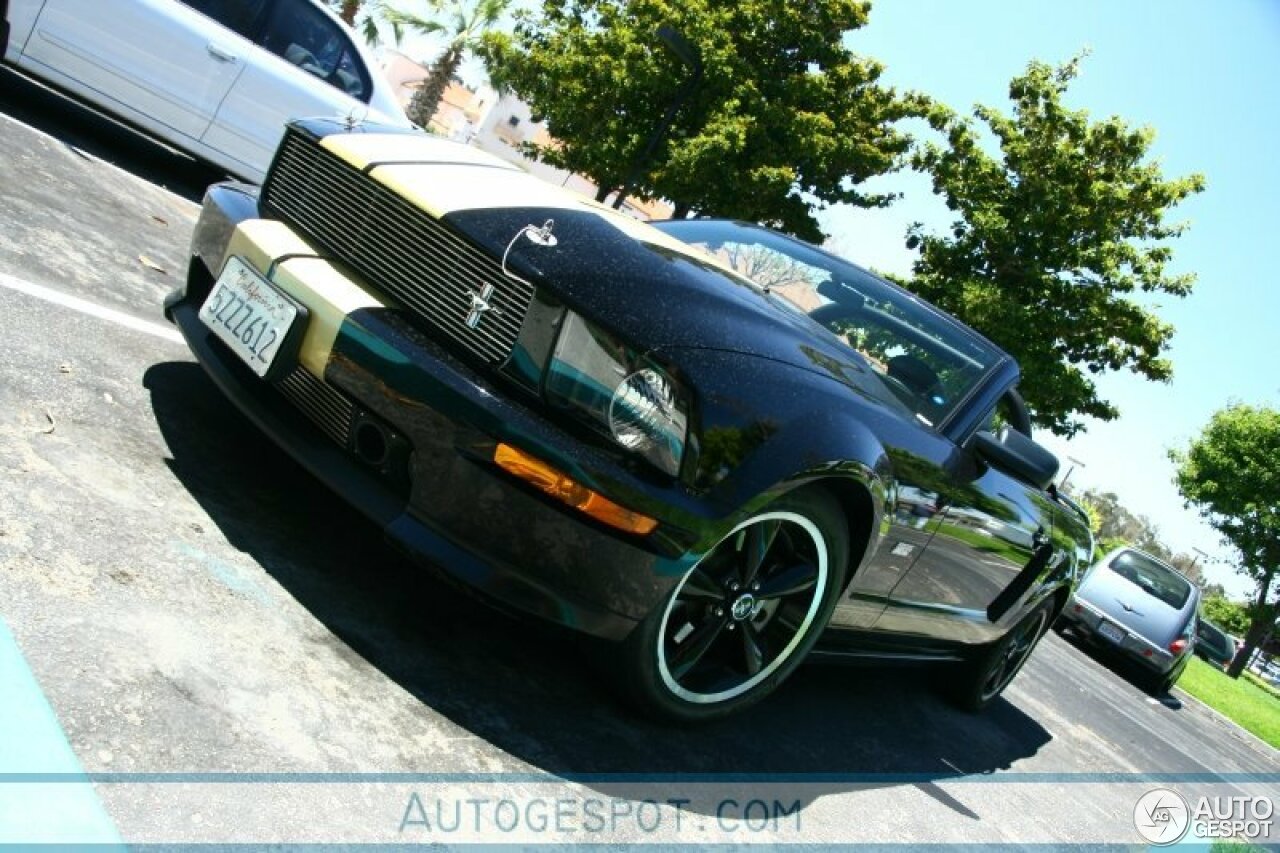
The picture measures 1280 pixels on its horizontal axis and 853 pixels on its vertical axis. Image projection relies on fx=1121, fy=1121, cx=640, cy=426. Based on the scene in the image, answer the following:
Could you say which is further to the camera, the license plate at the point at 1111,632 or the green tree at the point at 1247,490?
the green tree at the point at 1247,490

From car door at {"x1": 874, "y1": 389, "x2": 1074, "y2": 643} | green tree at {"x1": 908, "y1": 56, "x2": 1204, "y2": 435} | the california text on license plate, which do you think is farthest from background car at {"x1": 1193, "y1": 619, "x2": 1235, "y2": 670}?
car door at {"x1": 874, "y1": 389, "x2": 1074, "y2": 643}

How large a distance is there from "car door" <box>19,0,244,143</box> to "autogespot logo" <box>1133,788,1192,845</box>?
6.70 metres

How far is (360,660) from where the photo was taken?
2615mm

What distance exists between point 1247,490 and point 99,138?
1265 inches

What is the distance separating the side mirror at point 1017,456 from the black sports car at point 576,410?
15 mm

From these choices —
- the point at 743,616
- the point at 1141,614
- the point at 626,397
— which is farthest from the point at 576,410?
the point at 1141,614

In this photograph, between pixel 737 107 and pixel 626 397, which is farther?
pixel 737 107

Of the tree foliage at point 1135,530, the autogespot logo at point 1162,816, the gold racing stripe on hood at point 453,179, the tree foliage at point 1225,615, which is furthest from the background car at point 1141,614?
the tree foliage at point 1135,530

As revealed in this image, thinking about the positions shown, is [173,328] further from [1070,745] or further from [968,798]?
[1070,745]

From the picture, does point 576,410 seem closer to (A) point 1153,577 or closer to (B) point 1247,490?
(A) point 1153,577

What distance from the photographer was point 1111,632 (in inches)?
512

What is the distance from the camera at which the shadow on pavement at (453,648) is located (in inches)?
107

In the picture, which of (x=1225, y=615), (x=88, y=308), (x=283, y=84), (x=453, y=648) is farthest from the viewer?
(x=1225, y=615)

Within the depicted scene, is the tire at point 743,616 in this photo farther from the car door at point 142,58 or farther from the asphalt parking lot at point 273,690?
the car door at point 142,58
